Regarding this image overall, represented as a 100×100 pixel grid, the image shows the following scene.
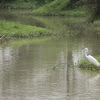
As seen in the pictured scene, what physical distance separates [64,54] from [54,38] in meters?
6.50

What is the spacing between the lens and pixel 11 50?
66.7ft

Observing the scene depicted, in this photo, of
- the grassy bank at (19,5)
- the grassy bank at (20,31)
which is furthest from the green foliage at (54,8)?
the grassy bank at (20,31)

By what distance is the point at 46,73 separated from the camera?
14.8 m

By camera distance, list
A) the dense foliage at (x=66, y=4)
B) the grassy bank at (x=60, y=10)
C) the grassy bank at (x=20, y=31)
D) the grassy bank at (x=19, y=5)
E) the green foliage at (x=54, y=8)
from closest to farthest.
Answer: the grassy bank at (x=20, y=31), the dense foliage at (x=66, y=4), the grassy bank at (x=60, y=10), the green foliage at (x=54, y=8), the grassy bank at (x=19, y=5)

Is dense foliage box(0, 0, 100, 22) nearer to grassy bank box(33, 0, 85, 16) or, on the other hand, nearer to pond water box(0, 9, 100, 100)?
grassy bank box(33, 0, 85, 16)

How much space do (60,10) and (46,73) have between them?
32970mm

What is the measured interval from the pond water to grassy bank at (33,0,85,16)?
23.0 metres

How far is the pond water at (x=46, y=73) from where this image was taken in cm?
1164

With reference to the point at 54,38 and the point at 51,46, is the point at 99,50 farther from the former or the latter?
the point at 54,38

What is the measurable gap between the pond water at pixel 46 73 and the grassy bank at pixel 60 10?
2304 cm

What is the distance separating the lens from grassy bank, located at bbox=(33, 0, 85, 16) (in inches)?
1820

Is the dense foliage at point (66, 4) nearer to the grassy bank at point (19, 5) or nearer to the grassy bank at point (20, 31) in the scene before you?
the grassy bank at point (19, 5)

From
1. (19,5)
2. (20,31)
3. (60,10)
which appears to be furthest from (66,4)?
(20,31)

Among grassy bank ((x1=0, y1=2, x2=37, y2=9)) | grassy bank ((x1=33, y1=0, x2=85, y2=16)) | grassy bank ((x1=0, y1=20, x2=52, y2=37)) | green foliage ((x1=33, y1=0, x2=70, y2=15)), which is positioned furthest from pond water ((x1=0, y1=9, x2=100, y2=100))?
grassy bank ((x1=0, y1=2, x2=37, y2=9))
